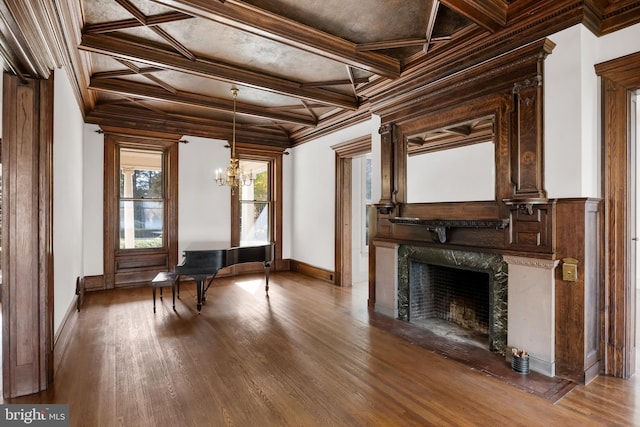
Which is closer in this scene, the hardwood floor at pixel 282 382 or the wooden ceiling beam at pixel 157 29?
the hardwood floor at pixel 282 382

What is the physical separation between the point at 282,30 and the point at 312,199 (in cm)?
398

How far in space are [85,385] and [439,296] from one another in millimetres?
3677

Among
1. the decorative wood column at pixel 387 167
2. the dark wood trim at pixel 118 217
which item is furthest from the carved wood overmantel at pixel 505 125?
the dark wood trim at pixel 118 217

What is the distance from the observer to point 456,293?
153 inches

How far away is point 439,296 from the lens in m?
4.13

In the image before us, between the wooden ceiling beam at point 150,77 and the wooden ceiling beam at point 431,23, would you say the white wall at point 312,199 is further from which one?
the wooden ceiling beam at point 150,77

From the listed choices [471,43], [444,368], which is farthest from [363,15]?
[444,368]

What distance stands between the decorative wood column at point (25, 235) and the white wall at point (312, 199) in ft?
13.3

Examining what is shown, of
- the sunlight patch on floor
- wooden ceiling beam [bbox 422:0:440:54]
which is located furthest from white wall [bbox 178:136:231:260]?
wooden ceiling beam [bbox 422:0:440:54]

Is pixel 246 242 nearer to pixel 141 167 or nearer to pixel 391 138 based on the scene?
pixel 141 167

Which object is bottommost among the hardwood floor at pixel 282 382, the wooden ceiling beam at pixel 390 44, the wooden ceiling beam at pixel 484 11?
the hardwood floor at pixel 282 382

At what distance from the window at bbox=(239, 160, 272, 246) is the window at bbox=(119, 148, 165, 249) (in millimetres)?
1557

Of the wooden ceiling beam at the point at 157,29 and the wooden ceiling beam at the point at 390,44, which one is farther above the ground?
the wooden ceiling beam at the point at 157,29

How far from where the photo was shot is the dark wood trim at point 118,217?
565 centimetres
